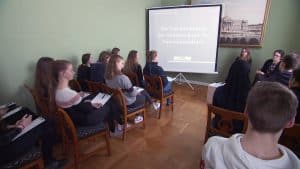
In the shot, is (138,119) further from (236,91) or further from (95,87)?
(236,91)

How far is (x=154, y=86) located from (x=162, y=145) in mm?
1009

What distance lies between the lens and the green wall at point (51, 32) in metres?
2.60

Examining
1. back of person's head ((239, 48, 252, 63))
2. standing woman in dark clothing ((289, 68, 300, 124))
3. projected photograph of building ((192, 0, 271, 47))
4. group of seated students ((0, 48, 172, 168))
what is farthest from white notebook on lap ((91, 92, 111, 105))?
projected photograph of building ((192, 0, 271, 47))

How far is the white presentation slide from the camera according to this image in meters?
Result: 4.28

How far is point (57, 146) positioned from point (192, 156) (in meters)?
1.70

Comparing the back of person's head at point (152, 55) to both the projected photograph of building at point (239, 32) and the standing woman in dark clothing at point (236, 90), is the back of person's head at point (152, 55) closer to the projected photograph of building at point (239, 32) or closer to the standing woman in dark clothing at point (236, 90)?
the standing woman in dark clothing at point (236, 90)

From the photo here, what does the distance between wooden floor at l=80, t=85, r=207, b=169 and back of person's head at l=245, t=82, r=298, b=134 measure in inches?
57.3

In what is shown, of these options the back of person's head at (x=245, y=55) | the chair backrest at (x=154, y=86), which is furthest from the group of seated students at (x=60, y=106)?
the back of person's head at (x=245, y=55)

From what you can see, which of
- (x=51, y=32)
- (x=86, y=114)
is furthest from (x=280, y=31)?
(x=51, y=32)

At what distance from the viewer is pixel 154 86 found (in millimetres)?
3186

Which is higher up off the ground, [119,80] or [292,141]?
[119,80]

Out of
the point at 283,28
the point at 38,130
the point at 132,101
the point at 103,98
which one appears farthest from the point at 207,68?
the point at 38,130

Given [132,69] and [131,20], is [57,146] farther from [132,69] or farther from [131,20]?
[131,20]

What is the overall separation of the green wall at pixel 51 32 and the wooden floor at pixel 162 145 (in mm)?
1568
